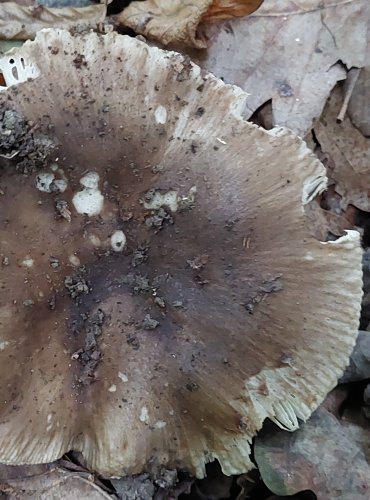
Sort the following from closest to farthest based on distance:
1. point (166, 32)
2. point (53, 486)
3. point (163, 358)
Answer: point (163, 358), point (53, 486), point (166, 32)

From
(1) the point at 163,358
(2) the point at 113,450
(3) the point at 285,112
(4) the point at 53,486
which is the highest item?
(3) the point at 285,112

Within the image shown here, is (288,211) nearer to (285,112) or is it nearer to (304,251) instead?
(304,251)

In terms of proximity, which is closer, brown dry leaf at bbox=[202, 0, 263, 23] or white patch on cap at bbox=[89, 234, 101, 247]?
white patch on cap at bbox=[89, 234, 101, 247]

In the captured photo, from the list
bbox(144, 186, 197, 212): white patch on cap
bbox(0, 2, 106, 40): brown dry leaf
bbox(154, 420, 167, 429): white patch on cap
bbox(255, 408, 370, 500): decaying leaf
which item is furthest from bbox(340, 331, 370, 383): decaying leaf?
bbox(0, 2, 106, 40): brown dry leaf

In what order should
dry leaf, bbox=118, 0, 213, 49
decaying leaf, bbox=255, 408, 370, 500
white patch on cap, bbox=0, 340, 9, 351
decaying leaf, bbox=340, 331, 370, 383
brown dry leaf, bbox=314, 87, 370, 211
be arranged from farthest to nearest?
1. brown dry leaf, bbox=314, 87, 370, 211
2. dry leaf, bbox=118, 0, 213, 49
3. decaying leaf, bbox=340, 331, 370, 383
4. decaying leaf, bbox=255, 408, 370, 500
5. white patch on cap, bbox=0, 340, 9, 351

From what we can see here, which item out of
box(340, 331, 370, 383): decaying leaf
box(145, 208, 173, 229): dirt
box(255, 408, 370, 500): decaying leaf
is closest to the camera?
box(145, 208, 173, 229): dirt

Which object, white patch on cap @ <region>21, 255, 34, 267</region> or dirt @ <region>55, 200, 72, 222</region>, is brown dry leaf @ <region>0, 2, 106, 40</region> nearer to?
dirt @ <region>55, 200, 72, 222</region>

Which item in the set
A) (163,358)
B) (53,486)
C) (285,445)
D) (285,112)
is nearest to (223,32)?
(285,112)

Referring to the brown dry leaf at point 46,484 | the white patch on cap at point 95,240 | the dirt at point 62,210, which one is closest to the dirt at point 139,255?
the white patch on cap at point 95,240
